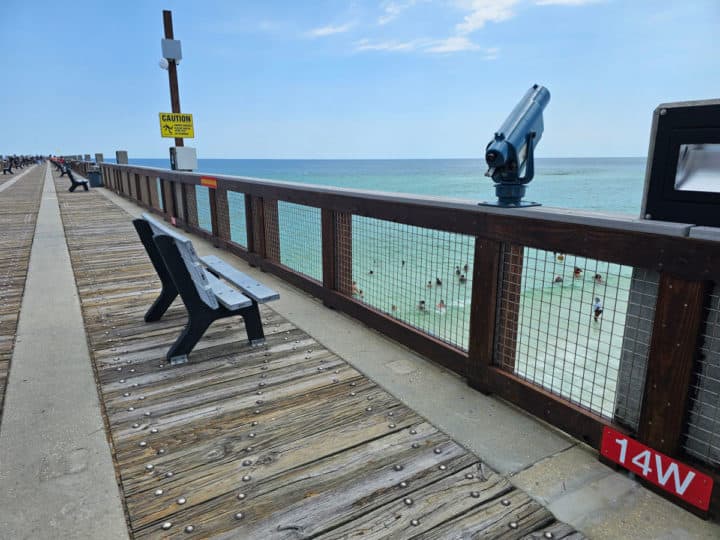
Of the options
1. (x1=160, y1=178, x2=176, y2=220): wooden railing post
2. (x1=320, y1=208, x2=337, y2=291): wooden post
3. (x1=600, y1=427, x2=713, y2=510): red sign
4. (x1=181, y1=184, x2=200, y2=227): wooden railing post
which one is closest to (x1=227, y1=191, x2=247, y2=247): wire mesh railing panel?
(x1=181, y1=184, x2=200, y2=227): wooden railing post

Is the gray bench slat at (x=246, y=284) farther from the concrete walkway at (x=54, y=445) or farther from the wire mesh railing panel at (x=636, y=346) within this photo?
the wire mesh railing panel at (x=636, y=346)

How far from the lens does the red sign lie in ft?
5.90

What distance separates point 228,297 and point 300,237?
2.03 meters

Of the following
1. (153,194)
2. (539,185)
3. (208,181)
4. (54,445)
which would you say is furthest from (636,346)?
(539,185)

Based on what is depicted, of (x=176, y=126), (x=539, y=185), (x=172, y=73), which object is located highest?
(x=172, y=73)

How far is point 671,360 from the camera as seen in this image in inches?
72.1

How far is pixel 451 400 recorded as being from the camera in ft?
8.89

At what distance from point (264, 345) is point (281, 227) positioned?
2207mm

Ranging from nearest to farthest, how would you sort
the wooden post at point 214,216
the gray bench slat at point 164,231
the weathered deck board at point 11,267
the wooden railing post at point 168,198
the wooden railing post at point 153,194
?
the gray bench slat at point 164,231 → the weathered deck board at point 11,267 → the wooden post at point 214,216 → the wooden railing post at point 168,198 → the wooden railing post at point 153,194

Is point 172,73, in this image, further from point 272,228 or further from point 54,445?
point 54,445

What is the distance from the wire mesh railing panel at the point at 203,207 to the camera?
7547mm

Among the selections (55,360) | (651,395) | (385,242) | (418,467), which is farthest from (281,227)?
(651,395)

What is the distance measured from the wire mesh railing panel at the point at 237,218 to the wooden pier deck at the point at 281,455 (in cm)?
295

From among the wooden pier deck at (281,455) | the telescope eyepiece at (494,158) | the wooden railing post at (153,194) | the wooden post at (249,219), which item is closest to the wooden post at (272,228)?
the wooden post at (249,219)
